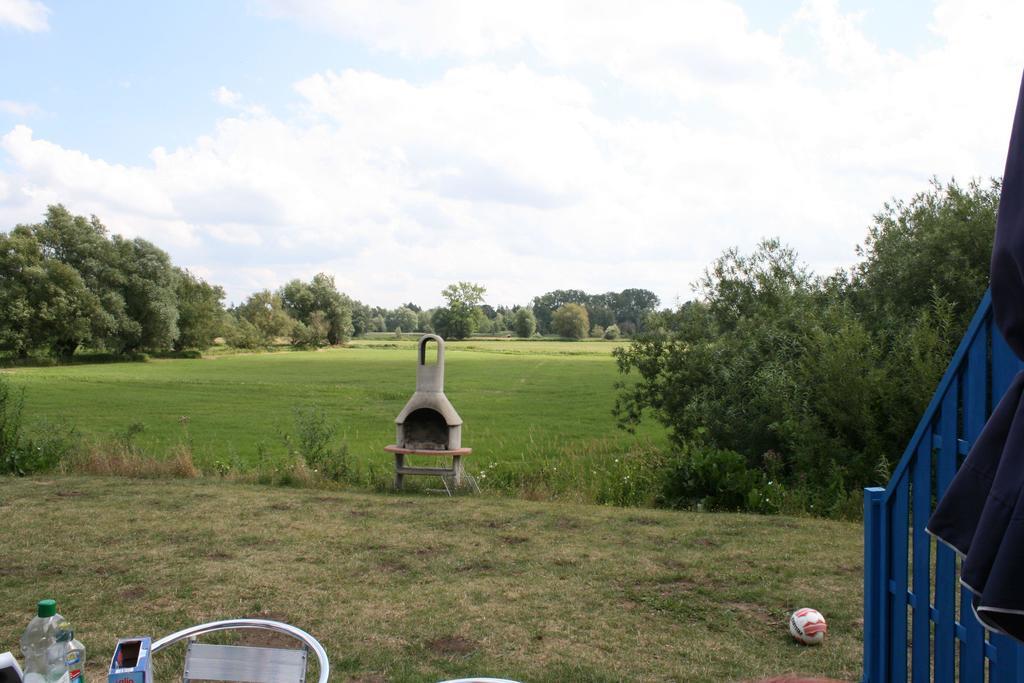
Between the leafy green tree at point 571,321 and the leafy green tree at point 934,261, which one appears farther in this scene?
the leafy green tree at point 571,321

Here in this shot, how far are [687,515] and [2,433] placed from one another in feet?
29.5

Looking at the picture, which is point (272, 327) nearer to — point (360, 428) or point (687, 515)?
point (360, 428)

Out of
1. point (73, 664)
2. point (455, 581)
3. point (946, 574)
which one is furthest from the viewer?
point (455, 581)

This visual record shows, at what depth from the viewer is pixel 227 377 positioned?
3597 centimetres

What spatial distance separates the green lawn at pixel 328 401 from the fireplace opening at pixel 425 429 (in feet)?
8.74

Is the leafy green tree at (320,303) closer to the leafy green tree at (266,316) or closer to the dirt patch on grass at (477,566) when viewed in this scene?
the leafy green tree at (266,316)

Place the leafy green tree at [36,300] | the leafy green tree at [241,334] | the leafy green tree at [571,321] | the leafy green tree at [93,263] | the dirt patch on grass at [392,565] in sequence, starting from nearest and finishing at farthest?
the dirt patch on grass at [392,565]
the leafy green tree at [36,300]
the leafy green tree at [93,263]
the leafy green tree at [241,334]
the leafy green tree at [571,321]

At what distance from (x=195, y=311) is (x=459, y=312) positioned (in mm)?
16864

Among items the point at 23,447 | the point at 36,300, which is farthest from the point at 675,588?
the point at 36,300

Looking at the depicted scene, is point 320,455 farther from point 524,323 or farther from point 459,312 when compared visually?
point 524,323

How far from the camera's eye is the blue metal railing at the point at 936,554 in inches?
86.9

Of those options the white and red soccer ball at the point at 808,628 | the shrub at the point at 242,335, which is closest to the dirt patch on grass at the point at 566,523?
the white and red soccer ball at the point at 808,628

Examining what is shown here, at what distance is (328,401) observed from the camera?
89.5 feet

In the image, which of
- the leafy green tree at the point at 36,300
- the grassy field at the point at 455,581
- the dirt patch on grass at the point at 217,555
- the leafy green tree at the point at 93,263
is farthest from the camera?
the leafy green tree at the point at 93,263
